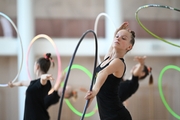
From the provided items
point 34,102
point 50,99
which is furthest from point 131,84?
point 34,102

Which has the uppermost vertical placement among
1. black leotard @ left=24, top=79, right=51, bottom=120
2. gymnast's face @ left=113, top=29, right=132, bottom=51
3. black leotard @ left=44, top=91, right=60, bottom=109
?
gymnast's face @ left=113, top=29, right=132, bottom=51

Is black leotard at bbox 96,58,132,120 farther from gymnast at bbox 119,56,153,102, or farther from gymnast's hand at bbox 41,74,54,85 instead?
gymnast at bbox 119,56,153,102

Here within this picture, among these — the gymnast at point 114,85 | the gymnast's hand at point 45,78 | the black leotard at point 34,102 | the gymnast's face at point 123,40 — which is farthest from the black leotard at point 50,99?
the gymnast's face at point 123,40

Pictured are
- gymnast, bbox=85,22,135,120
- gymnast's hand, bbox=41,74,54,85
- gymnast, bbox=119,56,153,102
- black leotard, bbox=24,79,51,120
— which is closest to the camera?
gymnast, bbox=85,22,135,120

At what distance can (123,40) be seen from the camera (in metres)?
1.67

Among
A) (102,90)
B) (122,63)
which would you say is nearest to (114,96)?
(102,90)

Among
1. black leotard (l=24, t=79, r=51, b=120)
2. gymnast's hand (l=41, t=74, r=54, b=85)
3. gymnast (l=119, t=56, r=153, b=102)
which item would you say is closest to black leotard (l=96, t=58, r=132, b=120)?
gymnast's hand (l=41, t=74, r=54, b=85)

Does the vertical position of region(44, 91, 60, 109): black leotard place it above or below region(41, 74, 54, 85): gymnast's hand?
below

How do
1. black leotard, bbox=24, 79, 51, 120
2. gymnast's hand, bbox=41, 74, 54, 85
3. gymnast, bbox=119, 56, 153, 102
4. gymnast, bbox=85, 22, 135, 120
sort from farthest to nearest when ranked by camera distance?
gymnast, bbox=119, 56, 153, 102 < black leotard, bbox=24, 79, 51, 120 < gymnast's hand, bbox=41, 74, 54, 85 < gymnast, bbox=85, 22, 135, 120

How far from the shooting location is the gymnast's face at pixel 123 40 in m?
1.66

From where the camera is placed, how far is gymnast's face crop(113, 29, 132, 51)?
65.2 inches

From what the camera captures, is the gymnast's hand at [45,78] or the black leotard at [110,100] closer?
the black leotard at [110,100]

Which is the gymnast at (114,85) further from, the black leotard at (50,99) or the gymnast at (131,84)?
the black leotard at (50,99)

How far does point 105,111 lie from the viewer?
166 centimetres
